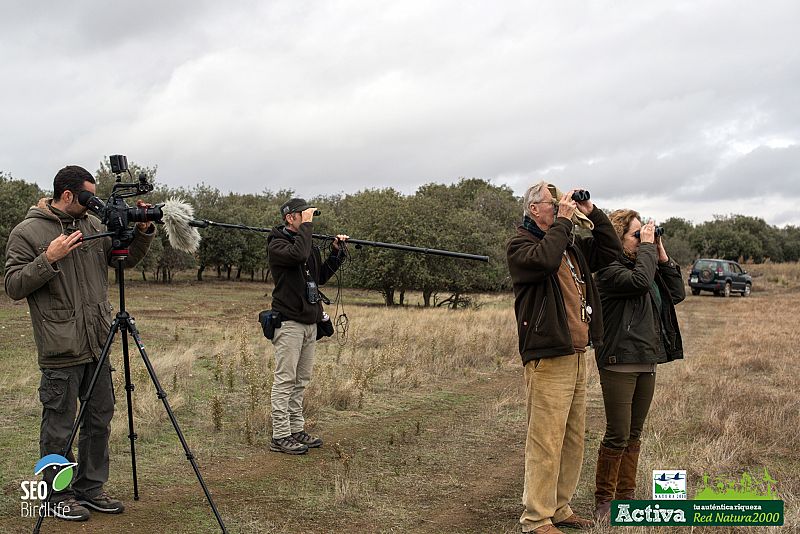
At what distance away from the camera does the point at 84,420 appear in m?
4.84

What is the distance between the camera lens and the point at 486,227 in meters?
35.3

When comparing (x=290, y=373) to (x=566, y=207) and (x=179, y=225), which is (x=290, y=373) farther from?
(x=566, y=207)

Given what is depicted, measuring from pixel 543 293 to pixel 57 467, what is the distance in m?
3.35

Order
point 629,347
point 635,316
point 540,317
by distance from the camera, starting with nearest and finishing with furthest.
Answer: point 540,317, point 629,347, point 635,316

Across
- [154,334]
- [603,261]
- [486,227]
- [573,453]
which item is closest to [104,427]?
[573,453]

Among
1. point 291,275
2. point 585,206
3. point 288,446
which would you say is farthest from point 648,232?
point 288,446

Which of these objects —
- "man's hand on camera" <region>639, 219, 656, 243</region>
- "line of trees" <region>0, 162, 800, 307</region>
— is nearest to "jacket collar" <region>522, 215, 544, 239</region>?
"man's hand on camera" <region>639, 219, 656, 243</region>

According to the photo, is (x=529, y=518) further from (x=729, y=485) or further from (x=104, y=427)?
(x=104, y=427)

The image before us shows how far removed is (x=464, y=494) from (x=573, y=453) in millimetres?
1189

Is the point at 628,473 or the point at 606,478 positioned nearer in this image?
the point at 606,478

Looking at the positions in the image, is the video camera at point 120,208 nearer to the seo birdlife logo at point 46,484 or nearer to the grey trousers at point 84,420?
the grey trousers at point 84,420

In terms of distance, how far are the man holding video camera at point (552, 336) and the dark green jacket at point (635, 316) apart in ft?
0.74

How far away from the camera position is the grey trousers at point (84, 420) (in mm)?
4594

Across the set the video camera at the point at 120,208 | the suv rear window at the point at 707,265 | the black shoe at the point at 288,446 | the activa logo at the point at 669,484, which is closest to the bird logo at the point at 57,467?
the video camera at the point at 120,208
